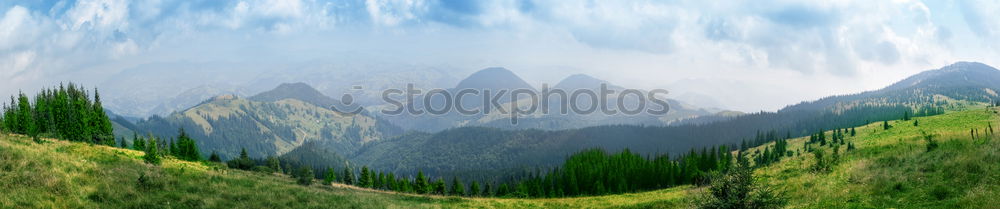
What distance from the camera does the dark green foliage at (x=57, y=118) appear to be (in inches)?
3201

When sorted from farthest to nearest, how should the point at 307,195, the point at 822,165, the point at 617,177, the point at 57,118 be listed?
the point at 617,177 < the point at 57,118 < the point at 822,165 < the point at 307,195

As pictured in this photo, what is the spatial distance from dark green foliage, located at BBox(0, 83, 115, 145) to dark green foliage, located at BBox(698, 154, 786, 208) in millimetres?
102826

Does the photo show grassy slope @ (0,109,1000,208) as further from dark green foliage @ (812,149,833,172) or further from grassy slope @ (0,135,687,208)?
dark green foliage @ (812,149,833,172)

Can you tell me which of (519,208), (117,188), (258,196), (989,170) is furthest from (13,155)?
(989,170)

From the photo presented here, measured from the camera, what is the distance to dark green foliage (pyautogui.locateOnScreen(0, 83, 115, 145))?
267 ft

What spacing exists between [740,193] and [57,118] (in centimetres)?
10928

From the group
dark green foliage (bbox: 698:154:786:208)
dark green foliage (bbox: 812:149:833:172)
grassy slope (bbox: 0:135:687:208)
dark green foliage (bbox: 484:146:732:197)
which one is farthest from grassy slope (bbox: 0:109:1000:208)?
dark green foliage (bbox: 484:146:732:197)

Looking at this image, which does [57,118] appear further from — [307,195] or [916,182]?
[916,182]

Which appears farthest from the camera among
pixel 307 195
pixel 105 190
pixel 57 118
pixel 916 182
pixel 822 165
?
pixel 57 118

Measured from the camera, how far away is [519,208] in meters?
45.9

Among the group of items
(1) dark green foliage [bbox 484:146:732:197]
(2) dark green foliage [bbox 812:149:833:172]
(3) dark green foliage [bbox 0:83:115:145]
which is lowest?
(1) dark green foliage [bbox 484:146:732:197]

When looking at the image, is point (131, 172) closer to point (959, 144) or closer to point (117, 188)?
point (117, 188)

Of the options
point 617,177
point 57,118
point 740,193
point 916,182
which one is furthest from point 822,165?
point 57,118

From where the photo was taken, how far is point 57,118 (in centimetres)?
8356
